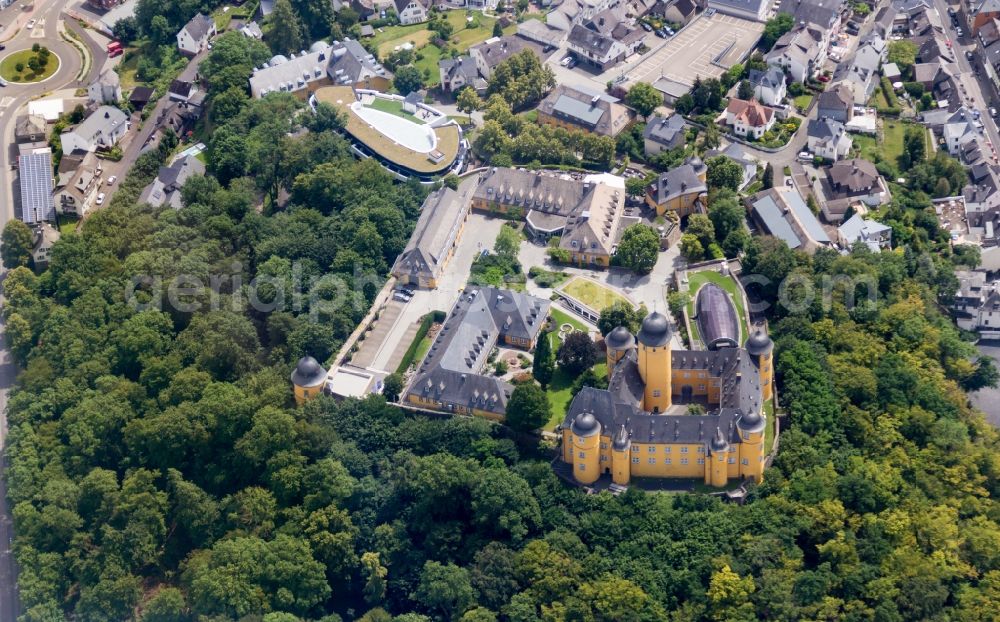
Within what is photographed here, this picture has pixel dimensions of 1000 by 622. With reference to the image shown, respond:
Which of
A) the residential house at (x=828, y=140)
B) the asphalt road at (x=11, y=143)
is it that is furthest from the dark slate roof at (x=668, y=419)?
the asphalt road at (x=11, y=143)

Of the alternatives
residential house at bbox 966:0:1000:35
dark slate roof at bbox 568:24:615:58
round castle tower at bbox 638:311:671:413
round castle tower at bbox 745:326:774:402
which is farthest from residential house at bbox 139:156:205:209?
residential house at bbox 966:0:1000:35

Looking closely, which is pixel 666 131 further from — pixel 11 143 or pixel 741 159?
pixel 11 143

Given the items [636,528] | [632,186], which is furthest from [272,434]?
[632,186]

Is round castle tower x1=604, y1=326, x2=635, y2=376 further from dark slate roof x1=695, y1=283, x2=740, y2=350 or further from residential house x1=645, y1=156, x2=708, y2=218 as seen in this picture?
residential house x1=645, y1=156, x2=708, y2=218

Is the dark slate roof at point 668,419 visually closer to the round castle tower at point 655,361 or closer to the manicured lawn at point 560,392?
the round castle tower at point 655,361

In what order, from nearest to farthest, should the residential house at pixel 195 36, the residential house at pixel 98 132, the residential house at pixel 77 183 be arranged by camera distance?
the residential house at pixel 77 183, the residential house at pixel 98 132, the residential house at pixel 195 36

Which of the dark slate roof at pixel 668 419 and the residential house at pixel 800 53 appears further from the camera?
the residential house at pixel 800 53

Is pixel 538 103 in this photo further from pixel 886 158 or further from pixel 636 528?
pixel 636 528
